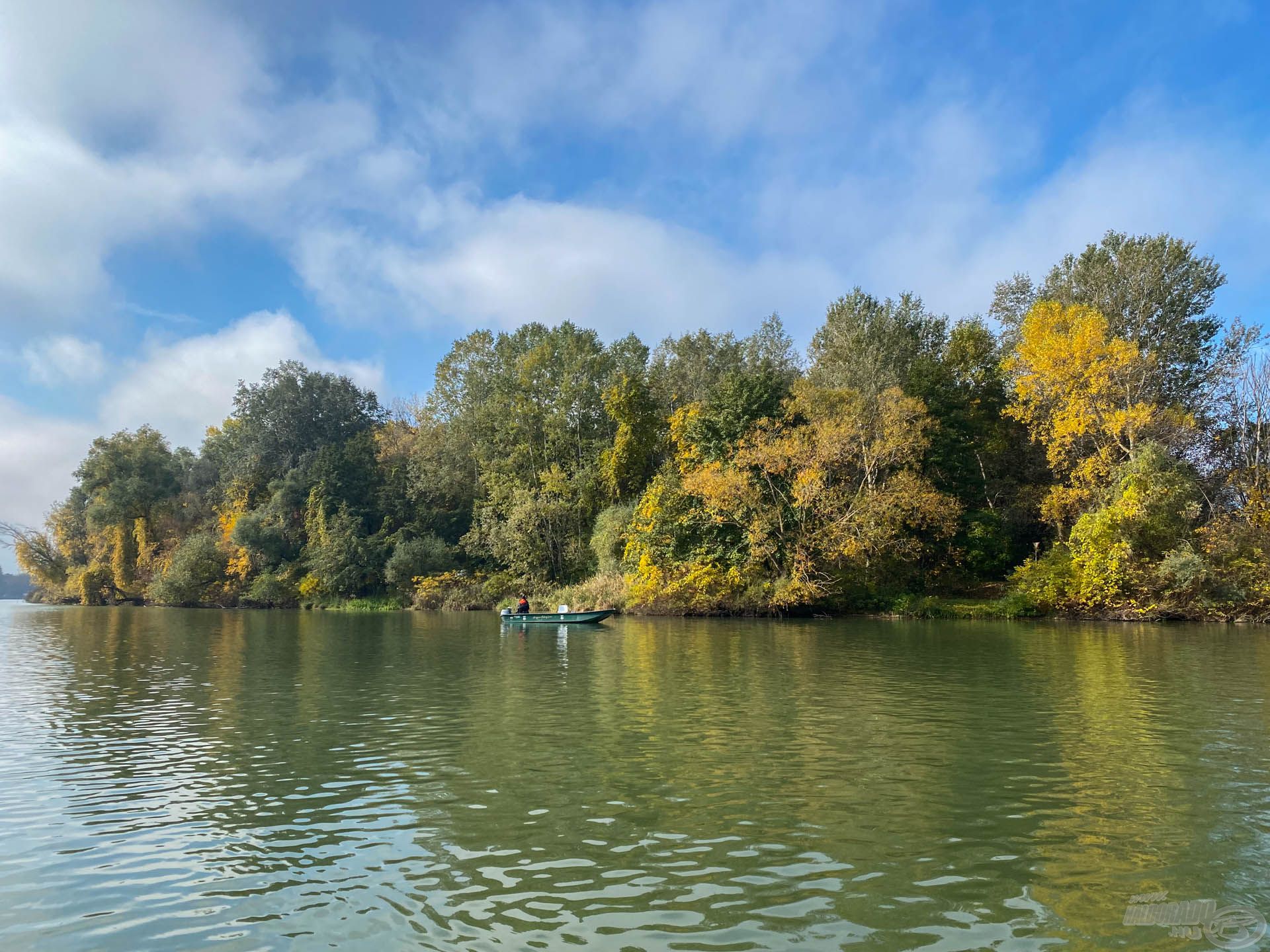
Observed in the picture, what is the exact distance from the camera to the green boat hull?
38781 millimetres

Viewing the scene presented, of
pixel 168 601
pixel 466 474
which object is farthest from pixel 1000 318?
pixel 168 601

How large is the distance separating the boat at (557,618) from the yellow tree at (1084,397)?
24.0 metres

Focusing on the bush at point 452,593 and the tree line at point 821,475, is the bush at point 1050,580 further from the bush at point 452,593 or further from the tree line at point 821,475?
the bush at point 452,593

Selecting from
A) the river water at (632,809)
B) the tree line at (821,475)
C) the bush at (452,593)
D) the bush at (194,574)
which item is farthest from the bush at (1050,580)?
the bush at (194,574)

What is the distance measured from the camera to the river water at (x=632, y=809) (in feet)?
20.9

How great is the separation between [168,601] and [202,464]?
45.9ft

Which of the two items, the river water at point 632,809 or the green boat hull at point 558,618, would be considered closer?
the river water at point 632,809

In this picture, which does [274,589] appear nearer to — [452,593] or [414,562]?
[414,562]

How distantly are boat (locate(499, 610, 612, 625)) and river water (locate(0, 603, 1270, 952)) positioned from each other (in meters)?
18.7

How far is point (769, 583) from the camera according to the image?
4206 centimetres

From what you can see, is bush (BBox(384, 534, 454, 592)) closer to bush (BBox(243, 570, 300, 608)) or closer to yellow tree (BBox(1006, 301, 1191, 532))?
bush (BBox(243, 570, 300, 608))

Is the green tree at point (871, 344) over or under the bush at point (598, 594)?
over

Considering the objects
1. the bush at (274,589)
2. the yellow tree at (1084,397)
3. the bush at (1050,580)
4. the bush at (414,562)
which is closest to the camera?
the bush at (1050,580)

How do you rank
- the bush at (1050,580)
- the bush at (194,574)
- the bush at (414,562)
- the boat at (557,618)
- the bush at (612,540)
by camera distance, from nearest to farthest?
the bush at (1050,580)
the boat at (557,618)
the bush at (612,540)
the bush at (414,562)
the bush at (194,574)
